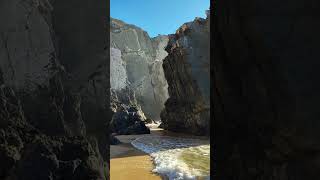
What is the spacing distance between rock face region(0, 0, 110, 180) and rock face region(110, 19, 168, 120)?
2876 centimetres

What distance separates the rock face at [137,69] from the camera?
107 ft

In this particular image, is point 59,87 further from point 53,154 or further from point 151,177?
point 151,177

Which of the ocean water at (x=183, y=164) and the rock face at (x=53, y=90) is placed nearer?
the rock face at (x=53, y=90)
